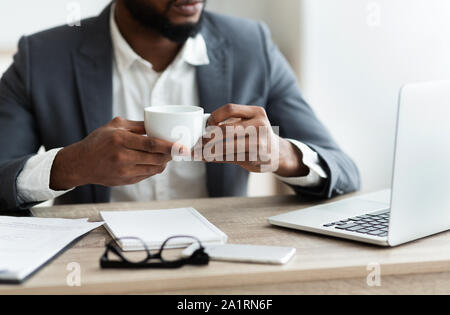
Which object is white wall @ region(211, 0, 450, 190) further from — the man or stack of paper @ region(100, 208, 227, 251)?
stack of paper @ region(100, 208, 227, 251)

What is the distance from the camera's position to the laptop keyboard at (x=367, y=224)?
951mm

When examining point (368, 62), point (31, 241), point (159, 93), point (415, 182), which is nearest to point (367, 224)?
point (415, 182)

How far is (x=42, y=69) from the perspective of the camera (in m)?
1.54

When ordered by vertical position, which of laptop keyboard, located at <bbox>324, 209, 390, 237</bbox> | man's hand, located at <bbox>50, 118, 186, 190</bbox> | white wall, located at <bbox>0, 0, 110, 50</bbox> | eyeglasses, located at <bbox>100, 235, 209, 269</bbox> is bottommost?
laptop keyboard, located at <bbox>324, 209, 390, 237</bbox>

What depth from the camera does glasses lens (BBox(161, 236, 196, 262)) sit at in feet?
2.84

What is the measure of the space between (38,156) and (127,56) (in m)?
0.51

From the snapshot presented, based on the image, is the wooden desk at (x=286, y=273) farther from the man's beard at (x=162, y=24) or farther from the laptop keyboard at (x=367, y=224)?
the man's beard at (x=162, y=24)

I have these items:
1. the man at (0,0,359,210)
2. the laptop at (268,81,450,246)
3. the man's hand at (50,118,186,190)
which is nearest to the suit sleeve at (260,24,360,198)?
the man at (0,0,359,210)

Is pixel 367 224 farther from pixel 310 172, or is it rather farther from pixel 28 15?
pixel 28 15

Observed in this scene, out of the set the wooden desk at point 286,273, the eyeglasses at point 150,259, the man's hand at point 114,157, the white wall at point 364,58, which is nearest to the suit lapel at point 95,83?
the man's hand at point 114,157

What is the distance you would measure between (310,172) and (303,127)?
303mm

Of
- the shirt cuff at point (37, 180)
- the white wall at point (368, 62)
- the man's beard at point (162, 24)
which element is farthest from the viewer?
the white wall at point (368, 62)

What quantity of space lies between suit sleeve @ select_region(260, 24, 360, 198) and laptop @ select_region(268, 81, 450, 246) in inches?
10.0

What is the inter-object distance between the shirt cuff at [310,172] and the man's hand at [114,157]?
1.17 ft
